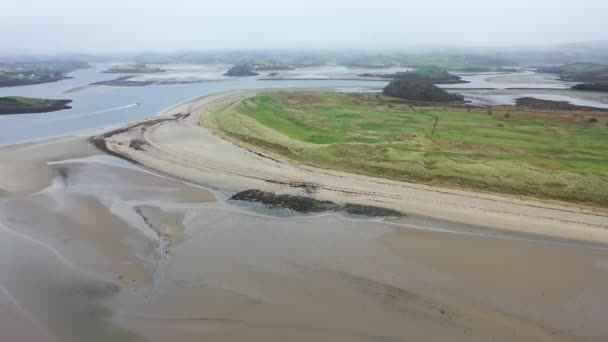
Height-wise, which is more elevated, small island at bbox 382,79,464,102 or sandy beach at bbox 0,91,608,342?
small island at bbox 382,79,464,102

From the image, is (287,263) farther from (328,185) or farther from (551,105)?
(551,105)

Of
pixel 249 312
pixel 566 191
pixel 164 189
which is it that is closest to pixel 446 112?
pixel 566 191

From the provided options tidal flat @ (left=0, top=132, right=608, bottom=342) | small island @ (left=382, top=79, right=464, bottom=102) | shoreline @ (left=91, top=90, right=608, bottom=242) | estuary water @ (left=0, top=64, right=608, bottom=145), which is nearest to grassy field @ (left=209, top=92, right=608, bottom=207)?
shoreline @ (left=91, top=90, right=608, bottom=242)

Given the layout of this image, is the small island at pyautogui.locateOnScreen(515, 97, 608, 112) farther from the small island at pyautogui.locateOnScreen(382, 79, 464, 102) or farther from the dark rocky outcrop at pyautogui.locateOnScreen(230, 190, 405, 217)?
the dark rocky outcrop at pyautogui.locateOnScreen(230, 190, 405, 217)

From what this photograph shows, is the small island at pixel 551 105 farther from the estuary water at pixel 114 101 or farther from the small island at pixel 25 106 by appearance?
the small island at pixel 25 106

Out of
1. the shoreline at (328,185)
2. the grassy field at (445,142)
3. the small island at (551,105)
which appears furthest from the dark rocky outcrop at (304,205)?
the small island at (551,105)

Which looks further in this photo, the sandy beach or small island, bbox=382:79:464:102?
small island, bbox=382:79:464:102

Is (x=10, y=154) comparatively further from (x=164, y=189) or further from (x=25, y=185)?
(x=164, y=189)
